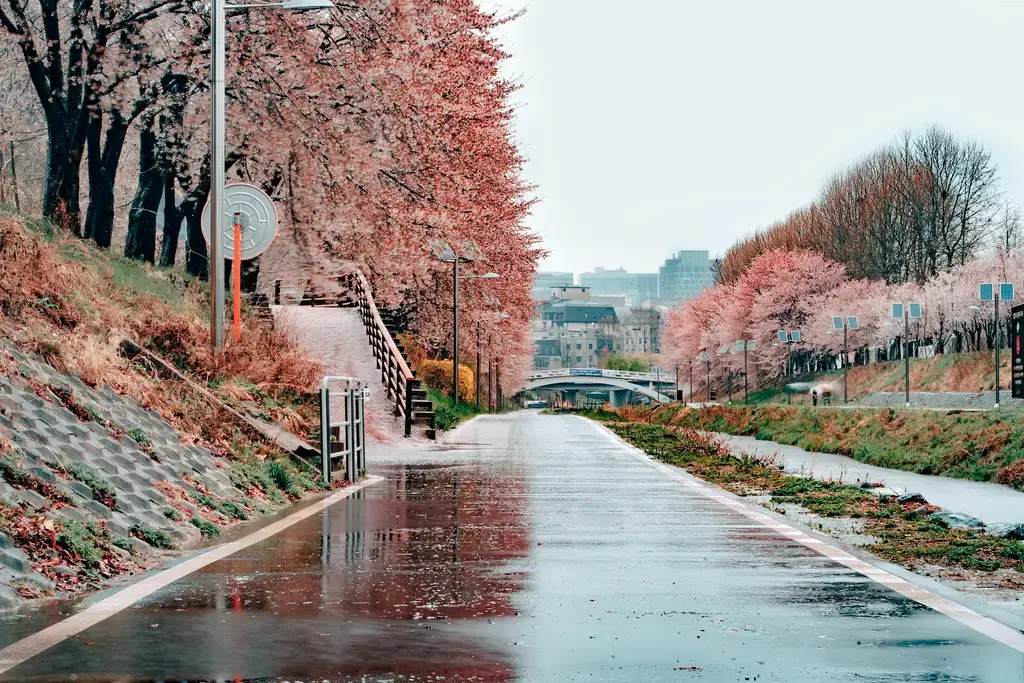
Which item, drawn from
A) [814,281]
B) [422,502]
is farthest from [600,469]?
[814,281]

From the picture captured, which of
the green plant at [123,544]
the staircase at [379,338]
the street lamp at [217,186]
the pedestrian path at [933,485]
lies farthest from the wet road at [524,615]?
the staircase at [379,338]

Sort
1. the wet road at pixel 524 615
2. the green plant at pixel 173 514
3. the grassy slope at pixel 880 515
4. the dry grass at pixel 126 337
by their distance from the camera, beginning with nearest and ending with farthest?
the wet road at pixel 524 615
the grassy slope at pixel 880 515
the green plant at pixel 173 514
the dry grass at pixel 126 337

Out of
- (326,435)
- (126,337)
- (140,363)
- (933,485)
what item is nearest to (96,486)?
(326,435)

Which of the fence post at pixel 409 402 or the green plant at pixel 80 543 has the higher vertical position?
the fence post at pixel 409 402

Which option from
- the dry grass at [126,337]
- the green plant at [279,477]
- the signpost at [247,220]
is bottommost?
the green plant at [279,477]

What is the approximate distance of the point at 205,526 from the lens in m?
14.3

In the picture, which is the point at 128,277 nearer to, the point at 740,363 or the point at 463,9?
the point at 463,9

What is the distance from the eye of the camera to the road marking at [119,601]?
8227 millimetres

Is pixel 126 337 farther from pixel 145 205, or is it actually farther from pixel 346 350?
pixel 346 350

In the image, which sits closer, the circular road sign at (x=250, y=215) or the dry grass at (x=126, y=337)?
the dry grass at (x=126, y=337)

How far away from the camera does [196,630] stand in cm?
886

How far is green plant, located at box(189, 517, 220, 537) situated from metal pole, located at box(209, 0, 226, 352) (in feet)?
30.2

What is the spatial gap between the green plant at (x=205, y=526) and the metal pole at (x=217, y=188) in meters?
9.19

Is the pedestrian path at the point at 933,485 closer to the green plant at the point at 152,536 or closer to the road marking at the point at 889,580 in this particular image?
the road marking at the point at 889,580
